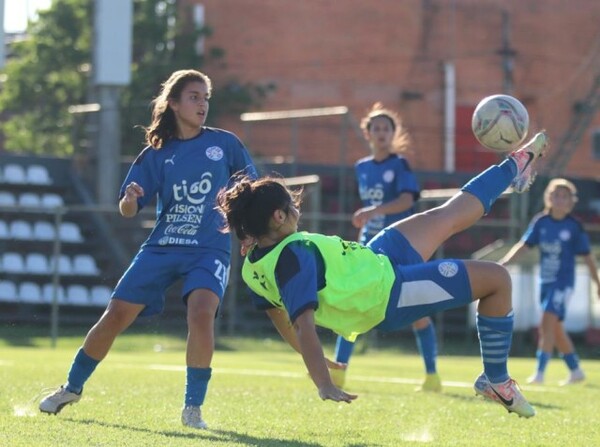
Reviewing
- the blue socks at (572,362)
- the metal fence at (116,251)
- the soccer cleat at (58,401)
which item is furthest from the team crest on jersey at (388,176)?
the metal fence at (116,251)

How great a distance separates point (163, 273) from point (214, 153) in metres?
0.73

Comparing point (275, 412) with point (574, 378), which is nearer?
point (275, 412)

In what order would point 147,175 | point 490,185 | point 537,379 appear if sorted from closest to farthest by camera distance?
1. point 490,185
2. point 147,175
3. point 537,379

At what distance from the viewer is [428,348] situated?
33.5ft

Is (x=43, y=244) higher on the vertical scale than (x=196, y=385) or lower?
lower

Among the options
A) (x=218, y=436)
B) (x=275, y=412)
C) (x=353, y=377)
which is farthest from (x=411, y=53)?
(x=218, y=436)

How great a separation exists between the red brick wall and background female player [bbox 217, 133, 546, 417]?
22.2 meters

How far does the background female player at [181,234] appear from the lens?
22.5 feet

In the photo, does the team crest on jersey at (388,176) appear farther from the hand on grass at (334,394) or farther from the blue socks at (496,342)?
the hand on grass at (334,394)

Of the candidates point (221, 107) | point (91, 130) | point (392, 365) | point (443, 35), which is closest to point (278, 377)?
point (392, 365)

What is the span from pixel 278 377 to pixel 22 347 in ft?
21.1

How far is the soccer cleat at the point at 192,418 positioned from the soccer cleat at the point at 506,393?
1423 millimetres

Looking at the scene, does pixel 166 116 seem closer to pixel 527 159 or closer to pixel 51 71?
pixel 527 159

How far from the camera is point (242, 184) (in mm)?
6031
